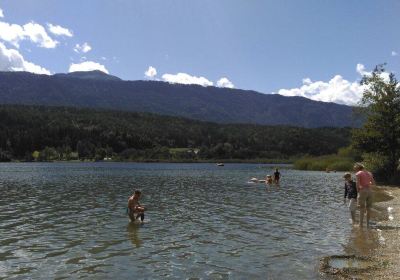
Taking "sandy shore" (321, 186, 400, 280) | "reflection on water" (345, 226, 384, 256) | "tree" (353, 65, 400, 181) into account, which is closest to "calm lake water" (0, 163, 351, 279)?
"reflection on water" (345, 226, 384, 256)

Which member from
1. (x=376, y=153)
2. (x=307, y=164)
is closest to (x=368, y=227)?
(x=376, y=153)

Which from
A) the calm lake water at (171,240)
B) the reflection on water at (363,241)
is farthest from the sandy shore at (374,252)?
the calm lake water at (171,240)

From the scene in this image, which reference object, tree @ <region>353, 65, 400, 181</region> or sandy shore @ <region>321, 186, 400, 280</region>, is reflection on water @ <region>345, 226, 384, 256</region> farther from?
tree @ <region>353, 65, 400, 181</region>

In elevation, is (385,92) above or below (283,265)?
above

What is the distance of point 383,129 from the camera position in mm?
56688

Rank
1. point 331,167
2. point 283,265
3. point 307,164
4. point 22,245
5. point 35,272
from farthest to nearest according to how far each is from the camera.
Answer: point 307,164
point 331,167
point 22,245
point 283,265
point 35,272

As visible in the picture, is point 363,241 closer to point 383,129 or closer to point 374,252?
point 374,252

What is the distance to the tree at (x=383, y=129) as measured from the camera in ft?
184

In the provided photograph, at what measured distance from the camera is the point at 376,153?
194 ft

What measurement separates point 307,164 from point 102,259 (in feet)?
343

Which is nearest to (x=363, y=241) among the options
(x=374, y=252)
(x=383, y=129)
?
(x=374, y=252)

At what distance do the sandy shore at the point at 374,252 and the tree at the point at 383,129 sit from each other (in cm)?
3001

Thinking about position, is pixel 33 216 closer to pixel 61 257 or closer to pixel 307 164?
pixel 61 257

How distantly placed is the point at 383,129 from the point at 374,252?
1689 inches
